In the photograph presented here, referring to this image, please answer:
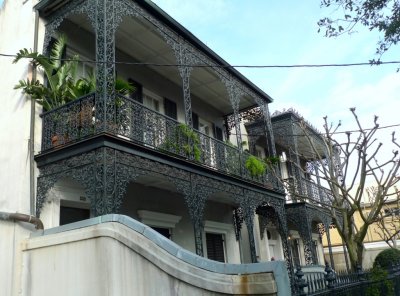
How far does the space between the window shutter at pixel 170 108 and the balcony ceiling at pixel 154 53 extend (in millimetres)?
758

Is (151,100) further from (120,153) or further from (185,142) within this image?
(120,153)

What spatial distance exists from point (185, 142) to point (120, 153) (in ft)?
8.31

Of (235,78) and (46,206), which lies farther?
(235,78)

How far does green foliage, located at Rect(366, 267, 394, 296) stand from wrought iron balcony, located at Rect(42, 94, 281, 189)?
436 cm

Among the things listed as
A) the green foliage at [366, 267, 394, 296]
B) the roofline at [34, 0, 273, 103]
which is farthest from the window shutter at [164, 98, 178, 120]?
the green foliage at [366, 267, 394, 296]

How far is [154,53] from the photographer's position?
10797 mm

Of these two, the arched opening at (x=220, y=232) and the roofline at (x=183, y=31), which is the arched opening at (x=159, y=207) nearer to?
the arched opening at (x=220, y=232)

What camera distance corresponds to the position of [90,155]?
7004 millimetres

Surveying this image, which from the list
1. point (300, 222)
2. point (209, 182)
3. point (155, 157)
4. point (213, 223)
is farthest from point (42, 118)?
point (300, 222)

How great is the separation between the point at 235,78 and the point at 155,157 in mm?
5446

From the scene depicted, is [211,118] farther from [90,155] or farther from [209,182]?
[90,155]

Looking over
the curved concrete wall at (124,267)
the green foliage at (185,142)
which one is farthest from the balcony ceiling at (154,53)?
the curved concrete wall at (124,267)

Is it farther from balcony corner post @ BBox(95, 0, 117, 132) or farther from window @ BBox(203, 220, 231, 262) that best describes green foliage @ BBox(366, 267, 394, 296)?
window @ BBox(203, 220, 231, 262)

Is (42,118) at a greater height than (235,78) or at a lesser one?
lesser
